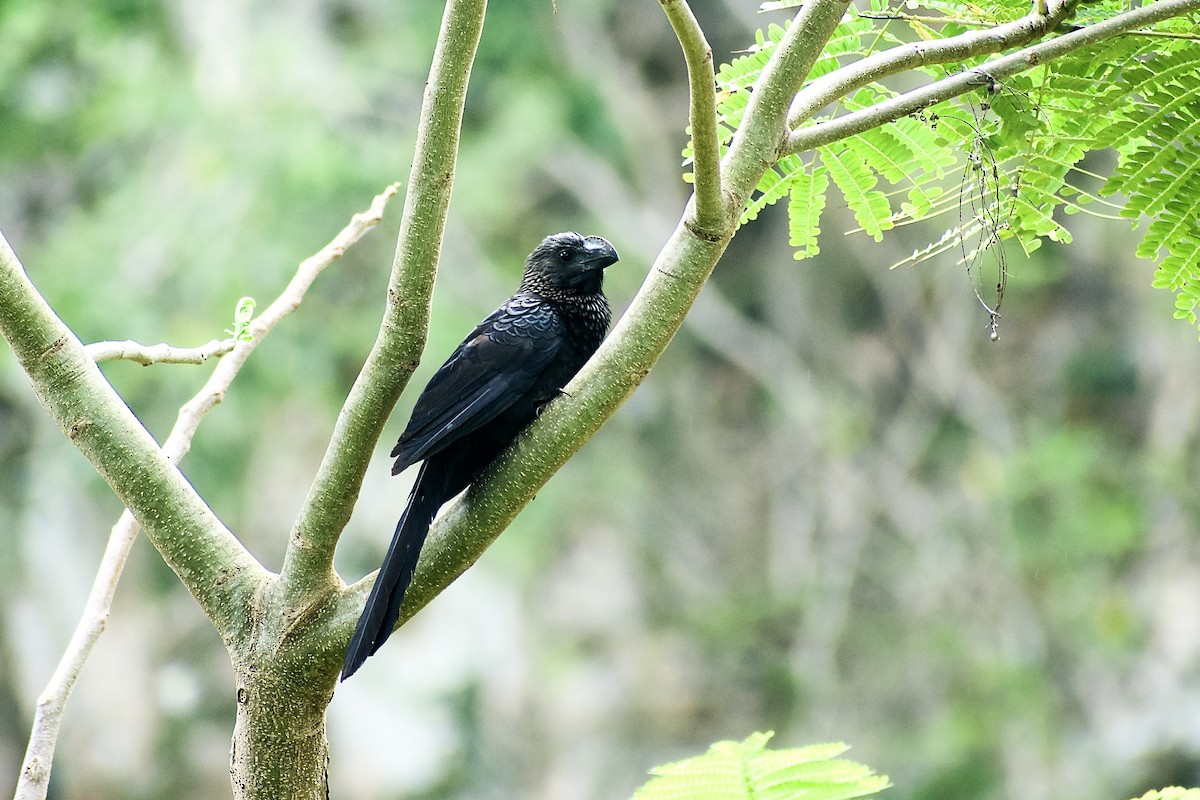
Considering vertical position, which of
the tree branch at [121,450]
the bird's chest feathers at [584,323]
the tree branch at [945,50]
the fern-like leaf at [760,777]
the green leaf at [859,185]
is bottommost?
the fern-like leaf at [760,777]

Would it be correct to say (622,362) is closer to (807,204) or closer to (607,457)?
(807,204)

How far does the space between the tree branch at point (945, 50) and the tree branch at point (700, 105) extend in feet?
0.60

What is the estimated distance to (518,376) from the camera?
7.83 ft

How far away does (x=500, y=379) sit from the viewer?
2.36m

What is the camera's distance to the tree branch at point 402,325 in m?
1.59

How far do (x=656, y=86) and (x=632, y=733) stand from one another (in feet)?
16.9

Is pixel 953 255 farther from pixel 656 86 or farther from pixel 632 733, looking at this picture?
pixel 632 733

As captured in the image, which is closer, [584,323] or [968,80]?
[968,80]

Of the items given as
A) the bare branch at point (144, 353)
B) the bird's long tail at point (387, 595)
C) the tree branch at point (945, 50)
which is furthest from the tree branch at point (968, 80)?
the bare branch at point (144, 353)

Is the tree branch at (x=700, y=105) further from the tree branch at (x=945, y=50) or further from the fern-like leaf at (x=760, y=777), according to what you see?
the fern-like leaf at (x=760, y=777)

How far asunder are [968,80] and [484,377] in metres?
1.14

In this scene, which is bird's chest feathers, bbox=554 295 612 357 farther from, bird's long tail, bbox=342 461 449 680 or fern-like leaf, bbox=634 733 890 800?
fern-like leaf, bbox=634 733 890 800

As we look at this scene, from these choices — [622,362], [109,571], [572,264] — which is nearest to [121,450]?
[109,571]

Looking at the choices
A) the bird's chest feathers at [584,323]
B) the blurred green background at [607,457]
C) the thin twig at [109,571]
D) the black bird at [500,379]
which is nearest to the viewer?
the thin twig at [109,571]
